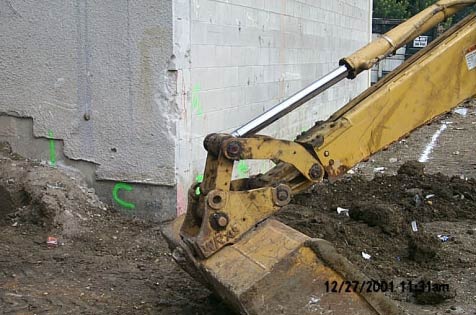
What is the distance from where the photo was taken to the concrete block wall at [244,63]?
6949 mm

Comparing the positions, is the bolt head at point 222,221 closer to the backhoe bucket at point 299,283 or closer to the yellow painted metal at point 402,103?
the backhoe bucket at point 299,283

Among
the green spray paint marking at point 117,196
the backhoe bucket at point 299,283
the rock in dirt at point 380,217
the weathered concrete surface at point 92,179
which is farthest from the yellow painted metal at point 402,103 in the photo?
the green spray paint marking at point 117,196

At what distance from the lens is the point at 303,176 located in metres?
4.10

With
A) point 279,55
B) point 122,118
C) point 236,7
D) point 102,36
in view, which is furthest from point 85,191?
point 279,55

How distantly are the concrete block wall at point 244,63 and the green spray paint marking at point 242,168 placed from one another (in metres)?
0.01

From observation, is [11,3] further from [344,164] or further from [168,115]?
[344,164]

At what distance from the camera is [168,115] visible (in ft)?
22.2

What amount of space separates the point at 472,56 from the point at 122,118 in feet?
11.9

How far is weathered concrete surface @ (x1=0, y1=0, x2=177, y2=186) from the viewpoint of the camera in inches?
266

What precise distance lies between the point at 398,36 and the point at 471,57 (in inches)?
22.4

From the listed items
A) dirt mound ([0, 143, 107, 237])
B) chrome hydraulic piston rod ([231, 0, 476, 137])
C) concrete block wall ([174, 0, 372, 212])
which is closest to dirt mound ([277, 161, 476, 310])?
concrete block wall ([174, 0, 372, 212])

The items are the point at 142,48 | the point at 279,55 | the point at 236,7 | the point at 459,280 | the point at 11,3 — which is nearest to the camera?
the point at 459,280

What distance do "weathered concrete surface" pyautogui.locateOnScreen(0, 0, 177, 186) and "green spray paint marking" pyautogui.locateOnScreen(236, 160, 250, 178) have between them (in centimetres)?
146

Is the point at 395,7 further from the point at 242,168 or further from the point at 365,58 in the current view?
the point at 365,58
